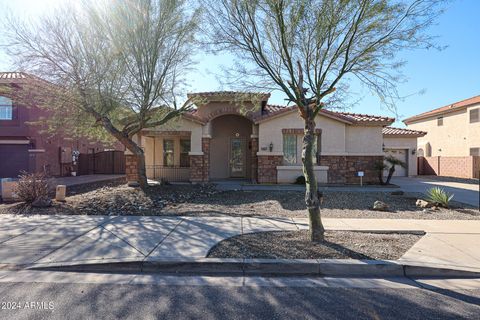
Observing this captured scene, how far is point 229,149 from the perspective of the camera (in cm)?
1859

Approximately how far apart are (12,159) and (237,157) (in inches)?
554

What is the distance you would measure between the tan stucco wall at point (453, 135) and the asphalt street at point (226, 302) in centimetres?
2487

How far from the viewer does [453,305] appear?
3969 millimetres

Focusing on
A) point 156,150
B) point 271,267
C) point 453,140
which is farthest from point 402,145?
point 271,267

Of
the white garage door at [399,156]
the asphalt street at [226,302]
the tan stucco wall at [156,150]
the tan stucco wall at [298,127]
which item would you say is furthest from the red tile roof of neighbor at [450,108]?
the asphalt street at [226,302]

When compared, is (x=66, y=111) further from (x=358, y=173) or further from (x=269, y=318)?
(x=358, y=173)

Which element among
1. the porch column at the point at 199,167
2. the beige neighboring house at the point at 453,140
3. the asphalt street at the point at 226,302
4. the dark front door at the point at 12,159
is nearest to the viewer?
the asphalt street at the point at 226,302

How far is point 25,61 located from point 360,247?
12.0 m

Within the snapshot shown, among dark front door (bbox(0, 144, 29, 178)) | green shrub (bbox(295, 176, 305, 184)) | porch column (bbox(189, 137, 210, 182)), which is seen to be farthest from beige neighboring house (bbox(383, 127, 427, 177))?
dark front door (bbox(0, 144, 29, 178))

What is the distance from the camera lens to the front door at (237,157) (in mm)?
18562

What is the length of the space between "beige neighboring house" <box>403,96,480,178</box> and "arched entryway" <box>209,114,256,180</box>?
655 inches

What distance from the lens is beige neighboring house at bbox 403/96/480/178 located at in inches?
900

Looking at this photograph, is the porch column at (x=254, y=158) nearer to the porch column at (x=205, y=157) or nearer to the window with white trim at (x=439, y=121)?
the porch column at (x=205, y=157)

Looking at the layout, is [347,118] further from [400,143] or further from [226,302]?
[226,302]
